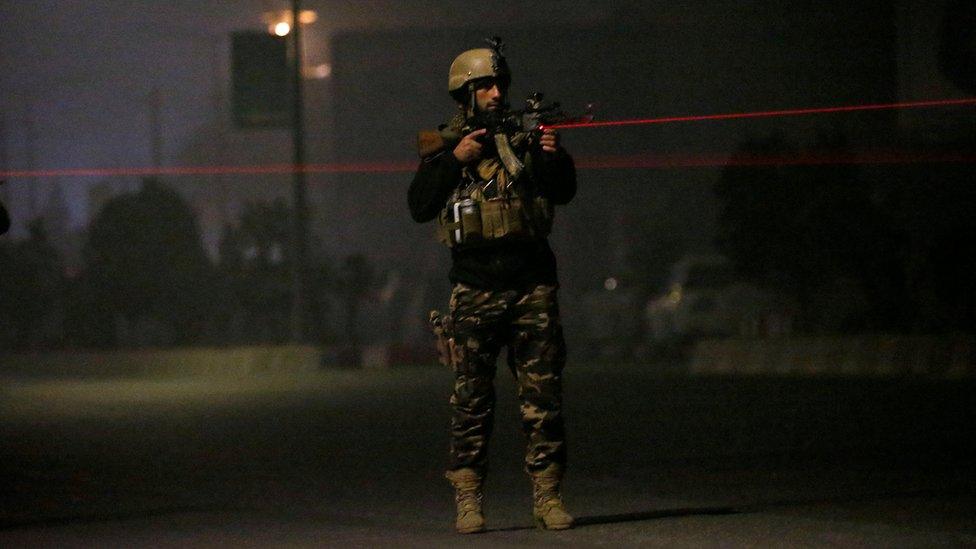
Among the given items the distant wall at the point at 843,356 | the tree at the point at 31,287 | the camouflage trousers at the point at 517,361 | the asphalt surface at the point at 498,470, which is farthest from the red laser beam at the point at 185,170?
the camouflage trousers at the point at 517,361

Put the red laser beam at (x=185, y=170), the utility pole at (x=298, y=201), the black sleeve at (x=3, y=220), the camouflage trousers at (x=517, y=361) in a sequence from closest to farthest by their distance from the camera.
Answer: the camouflage trousers at (x=517, y=361)
the black sleeve at (x=3, y=220)
the red laser beam at (x=185, y=170)
the utility pole at (x=298, y=201)

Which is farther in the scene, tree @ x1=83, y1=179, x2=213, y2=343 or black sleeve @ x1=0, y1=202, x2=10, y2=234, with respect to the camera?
tree @ x1=83, y1=179, x2=213, y2=343

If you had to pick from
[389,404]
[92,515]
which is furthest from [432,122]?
[92,515]

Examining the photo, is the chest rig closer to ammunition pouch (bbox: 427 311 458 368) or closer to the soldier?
the soldier

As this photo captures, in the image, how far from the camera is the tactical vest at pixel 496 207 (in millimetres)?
6785

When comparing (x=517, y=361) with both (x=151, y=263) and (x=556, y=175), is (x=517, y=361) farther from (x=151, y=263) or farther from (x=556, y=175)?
(x=151, y=263)

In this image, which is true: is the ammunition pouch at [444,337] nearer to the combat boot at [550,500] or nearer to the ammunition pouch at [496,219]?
the ammunition pouch at [496,219]

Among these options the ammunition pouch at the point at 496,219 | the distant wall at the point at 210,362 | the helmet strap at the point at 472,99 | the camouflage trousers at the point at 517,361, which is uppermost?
the helmet strap at the point at 472,99

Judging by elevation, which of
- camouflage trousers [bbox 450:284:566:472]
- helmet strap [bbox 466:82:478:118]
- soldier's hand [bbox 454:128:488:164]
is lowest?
camouflage trousers [bbox 450:284:566:472]

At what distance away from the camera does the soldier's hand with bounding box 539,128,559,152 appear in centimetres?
667

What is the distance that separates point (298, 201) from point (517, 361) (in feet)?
71.3

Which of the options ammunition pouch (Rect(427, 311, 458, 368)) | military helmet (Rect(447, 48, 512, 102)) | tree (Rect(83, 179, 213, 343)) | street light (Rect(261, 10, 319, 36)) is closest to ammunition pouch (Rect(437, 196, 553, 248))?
ammunition pouch (Rect(427, 311, 458, 368))

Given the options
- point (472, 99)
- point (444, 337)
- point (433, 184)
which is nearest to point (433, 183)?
point (433, 184)

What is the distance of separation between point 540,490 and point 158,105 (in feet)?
113
